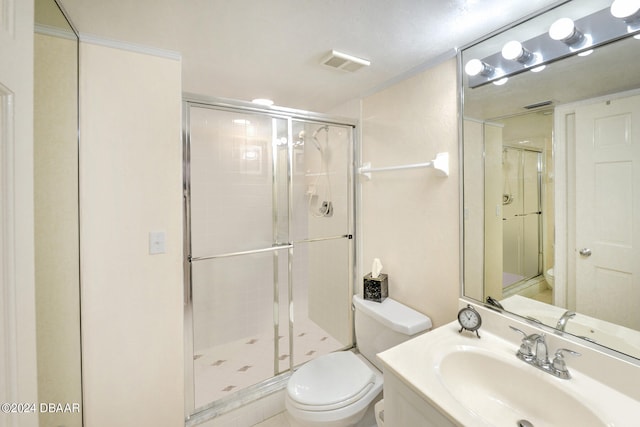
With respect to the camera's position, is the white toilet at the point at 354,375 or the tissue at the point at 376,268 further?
the tissue at the point at 376,268

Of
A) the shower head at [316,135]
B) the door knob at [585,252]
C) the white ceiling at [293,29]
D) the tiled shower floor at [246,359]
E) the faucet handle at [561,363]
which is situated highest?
the white ceiling at [293,29]

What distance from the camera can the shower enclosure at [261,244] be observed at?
1807 mm

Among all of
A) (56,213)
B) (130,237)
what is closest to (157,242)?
(130,237)

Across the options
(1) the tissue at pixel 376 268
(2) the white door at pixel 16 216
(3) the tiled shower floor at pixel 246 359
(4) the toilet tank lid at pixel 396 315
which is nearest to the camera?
(2) the white door at pixel 16 216

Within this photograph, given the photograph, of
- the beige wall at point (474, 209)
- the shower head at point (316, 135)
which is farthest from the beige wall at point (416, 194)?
the shower head at point (316, 135)

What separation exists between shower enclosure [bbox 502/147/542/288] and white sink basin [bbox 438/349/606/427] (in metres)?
0.39

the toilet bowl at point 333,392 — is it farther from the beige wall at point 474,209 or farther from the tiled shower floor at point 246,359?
the beige wall at point 474,209

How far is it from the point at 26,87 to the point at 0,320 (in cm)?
50

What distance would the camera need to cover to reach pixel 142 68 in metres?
1.35

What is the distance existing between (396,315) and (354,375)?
1.36 feet

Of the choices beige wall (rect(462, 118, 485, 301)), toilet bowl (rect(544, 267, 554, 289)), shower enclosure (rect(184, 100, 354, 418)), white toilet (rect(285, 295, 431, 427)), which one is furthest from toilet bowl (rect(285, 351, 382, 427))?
toilet bowl (rect(544, 267, 554, 289))

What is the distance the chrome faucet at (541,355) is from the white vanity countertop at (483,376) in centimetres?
2

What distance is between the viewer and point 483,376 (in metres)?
1.08

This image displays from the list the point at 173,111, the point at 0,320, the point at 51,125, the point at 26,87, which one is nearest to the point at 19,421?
the point at 0,320
